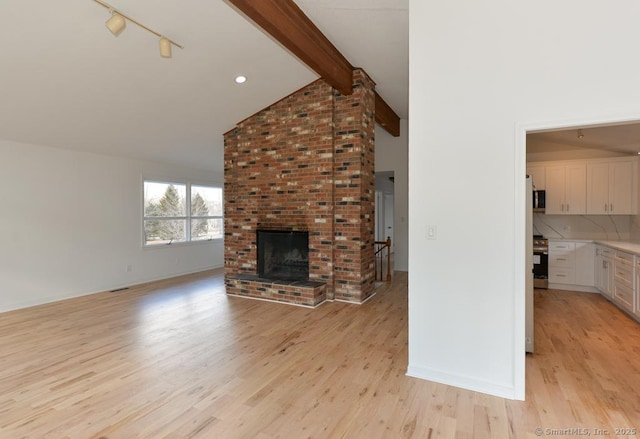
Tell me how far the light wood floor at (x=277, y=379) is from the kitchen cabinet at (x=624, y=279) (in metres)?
0.20

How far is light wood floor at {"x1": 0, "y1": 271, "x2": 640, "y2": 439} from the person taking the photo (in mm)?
2010

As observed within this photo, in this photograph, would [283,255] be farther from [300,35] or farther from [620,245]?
[620,245]

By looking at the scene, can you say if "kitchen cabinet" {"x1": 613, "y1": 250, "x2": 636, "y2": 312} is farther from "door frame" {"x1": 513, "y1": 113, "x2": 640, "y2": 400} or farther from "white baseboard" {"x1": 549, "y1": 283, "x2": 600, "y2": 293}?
"door frame" {"x1": 513, "y1": 113, "x2": 640, "y2": 400}

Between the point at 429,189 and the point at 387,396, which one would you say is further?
the point at 429,189

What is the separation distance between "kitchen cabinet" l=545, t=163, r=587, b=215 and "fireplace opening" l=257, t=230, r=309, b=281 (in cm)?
410

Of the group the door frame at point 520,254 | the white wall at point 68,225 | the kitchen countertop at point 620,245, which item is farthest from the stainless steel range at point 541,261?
the white wall at point 68,225

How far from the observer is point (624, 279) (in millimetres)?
4027

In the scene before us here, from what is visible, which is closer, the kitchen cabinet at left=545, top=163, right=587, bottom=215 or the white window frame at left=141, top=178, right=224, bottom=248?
the kitchen cabinet at left=545, top=163, right=587, bottom=215

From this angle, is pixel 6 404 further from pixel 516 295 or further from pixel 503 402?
pixel 516 295

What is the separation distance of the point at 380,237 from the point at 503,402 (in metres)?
8.51

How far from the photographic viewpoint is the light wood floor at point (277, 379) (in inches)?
79.1

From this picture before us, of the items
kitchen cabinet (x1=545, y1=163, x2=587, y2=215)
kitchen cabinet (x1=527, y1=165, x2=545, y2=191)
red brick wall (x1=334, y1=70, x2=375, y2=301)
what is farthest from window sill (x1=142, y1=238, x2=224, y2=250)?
kitchen cabinet (x1=545, y1=163, x2=587, y2=215)

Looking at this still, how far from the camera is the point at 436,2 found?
252cm

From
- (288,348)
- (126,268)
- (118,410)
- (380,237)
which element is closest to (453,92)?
(288,348)
